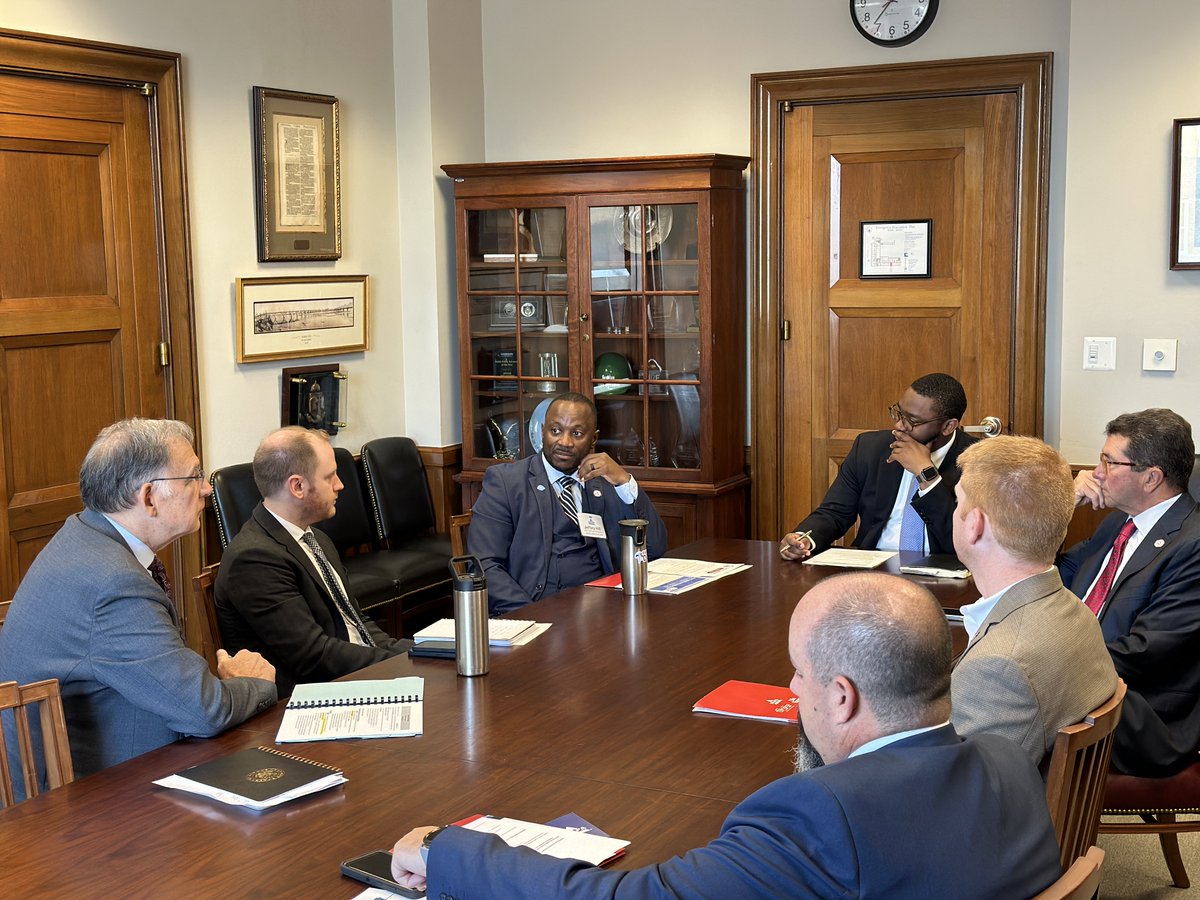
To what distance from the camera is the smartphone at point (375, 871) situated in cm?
179

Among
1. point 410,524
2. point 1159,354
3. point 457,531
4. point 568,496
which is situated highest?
point 1159,354

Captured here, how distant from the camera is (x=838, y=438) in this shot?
5633mm

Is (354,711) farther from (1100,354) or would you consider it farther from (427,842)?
(1100,354)

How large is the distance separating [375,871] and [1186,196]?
12.9ft

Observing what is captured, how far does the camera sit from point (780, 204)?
561cm

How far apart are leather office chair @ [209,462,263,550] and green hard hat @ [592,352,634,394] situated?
161 centimetres

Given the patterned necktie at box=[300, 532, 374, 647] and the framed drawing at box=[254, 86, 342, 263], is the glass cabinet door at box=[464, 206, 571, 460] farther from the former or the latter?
the patterned necktie at box=[300, 532, 374, 647]

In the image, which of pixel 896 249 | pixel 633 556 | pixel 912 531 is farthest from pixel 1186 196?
pixel 633 556

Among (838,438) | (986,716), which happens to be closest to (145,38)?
(838,438)

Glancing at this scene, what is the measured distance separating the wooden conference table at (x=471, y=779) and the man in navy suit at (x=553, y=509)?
1.00 m

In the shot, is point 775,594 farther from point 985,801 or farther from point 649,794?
point 985,801

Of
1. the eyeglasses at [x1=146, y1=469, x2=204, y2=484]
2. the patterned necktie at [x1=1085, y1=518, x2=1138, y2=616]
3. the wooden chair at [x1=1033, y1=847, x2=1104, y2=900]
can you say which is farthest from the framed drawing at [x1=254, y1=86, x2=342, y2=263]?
the wooden chair at [x1=1033, y1=847, x2=1104, y2=900]

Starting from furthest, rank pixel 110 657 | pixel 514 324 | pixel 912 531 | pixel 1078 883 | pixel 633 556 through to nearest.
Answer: pixel 514 324 < pixel 912 531 < pixel 633 556 < pixel 110 657 < pixel 1078 883

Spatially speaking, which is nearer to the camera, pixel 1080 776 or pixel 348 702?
pixel 1080 776
